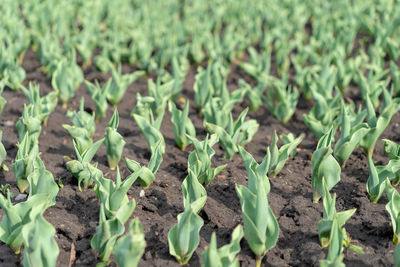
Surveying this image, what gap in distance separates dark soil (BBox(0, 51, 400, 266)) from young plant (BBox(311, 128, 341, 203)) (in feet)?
0.45

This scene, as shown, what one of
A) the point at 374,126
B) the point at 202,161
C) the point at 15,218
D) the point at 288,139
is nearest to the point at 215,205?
Result: the point at 202,161

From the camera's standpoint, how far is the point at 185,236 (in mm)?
2521

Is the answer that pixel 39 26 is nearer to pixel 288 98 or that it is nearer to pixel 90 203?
pixel 288 98

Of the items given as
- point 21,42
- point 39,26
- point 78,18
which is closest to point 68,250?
point 21,42

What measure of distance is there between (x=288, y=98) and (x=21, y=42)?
8.42 feet

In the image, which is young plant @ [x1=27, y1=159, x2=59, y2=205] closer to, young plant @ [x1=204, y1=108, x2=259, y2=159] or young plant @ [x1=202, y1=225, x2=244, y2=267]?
young plant @ [x1=202, y1=225, x2=244, y2=267]

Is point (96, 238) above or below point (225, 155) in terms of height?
above

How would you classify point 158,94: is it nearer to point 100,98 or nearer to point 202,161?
point 100,98

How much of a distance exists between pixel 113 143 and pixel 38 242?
1128 millimetres

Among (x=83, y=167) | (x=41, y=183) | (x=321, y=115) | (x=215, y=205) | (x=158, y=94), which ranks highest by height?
(x=41, y=183)

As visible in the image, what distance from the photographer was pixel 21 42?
5105 millimetres

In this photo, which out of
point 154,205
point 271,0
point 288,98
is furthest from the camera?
point 271,0

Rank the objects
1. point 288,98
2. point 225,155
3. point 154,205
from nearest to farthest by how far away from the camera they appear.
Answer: point 154,205 → point 225,155 → point 288,98

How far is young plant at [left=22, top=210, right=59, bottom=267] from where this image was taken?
2279mm
